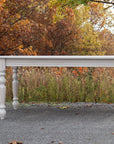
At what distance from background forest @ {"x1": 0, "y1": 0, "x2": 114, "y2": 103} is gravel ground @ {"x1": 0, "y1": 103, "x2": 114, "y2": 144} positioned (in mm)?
975

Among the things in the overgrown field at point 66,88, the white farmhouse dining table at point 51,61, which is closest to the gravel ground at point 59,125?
the white farmhouse dining table at point 51,61

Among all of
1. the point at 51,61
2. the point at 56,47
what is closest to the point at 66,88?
the point at 51,61

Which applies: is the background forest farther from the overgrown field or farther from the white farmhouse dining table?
the white farmhouse dining table

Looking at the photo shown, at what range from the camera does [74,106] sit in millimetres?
5793

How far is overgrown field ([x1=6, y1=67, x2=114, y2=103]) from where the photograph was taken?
6.53m

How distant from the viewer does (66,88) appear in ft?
21.5

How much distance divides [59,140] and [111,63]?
65.4 inches

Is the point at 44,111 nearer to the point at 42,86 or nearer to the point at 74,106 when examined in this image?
the point at 74,106

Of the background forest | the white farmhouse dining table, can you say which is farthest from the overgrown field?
the white farmhouse dining table

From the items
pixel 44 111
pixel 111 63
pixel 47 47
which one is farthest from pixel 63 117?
pixel 47 47

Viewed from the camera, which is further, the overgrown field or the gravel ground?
the overgrown field

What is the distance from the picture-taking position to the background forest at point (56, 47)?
661 cm

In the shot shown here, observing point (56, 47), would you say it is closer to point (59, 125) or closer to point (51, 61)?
point (51, 61)

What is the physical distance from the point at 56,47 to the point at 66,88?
36.9 ft
